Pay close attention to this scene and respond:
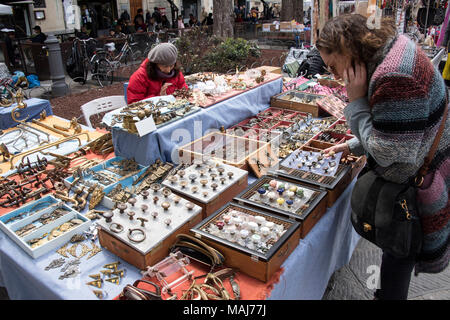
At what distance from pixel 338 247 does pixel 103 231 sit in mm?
1674

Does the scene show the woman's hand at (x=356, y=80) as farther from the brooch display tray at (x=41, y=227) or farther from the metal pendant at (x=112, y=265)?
the brooch display tray at (x=41, y=227)

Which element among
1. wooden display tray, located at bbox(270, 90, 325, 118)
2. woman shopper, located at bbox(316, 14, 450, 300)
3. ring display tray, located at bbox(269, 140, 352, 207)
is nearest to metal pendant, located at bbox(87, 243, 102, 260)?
ring display tray, located at bbox(269, 140, 352, 207)

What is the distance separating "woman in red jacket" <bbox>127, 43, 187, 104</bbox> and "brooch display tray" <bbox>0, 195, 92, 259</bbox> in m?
1.72

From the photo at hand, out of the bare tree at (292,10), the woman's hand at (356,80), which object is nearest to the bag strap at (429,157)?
the woman's hand at (356,80)

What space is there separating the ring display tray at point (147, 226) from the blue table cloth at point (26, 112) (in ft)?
9.43

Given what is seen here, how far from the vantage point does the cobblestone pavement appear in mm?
2709

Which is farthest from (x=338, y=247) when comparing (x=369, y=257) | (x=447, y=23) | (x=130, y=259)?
(x=447, y=23)

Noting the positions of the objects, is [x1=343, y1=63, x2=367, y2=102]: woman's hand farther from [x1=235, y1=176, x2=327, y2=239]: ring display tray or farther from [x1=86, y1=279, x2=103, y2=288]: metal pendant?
[x1=86, y1=279, x2=103, y2=288]: metal pendant

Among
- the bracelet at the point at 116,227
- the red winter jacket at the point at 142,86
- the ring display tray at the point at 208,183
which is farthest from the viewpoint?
the red winter jacket at the point at 142,86

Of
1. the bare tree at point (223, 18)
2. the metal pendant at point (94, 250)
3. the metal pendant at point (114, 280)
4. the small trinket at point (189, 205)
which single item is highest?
the bare tree at point (223, 18)

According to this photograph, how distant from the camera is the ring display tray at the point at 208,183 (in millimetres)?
2205

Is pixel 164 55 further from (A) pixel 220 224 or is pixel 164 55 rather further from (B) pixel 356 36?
(B) pixel 356 36

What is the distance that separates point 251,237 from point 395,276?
87 cm

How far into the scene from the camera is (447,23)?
718 centimetres
